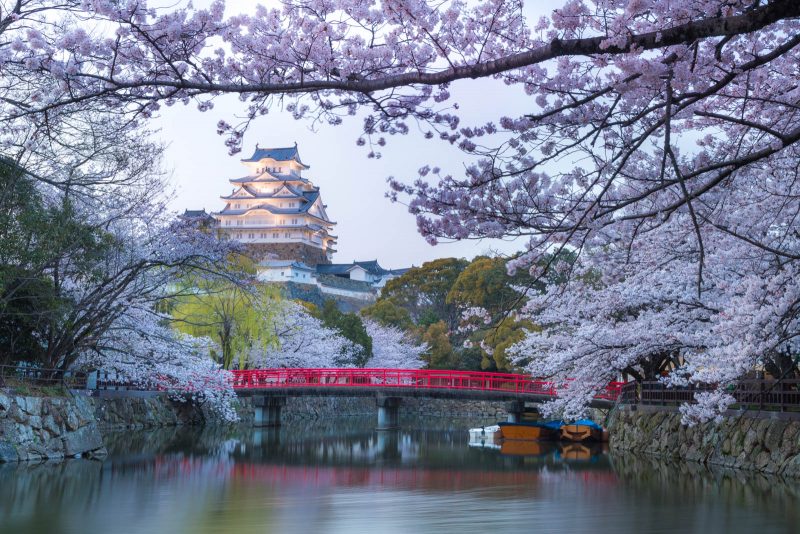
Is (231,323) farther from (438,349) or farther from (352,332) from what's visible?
(438,349)

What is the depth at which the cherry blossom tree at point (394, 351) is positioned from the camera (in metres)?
38.7

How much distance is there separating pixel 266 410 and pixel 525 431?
31.8ft

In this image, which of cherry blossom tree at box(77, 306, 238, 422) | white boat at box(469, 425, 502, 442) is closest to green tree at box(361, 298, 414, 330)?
white boat at box(469, 425, 502, 442)

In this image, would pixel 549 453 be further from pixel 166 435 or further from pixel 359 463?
pixel 166 435

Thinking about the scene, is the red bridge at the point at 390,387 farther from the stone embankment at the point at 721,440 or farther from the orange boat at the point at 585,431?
the stone embankment at the point at 721,440

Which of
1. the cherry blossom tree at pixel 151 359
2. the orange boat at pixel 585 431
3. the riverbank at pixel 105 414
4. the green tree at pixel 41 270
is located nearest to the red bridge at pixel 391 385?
the riverbank at pixel 105 414

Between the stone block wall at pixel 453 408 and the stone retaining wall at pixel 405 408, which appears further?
A: the stone block wall at pixel 453 408

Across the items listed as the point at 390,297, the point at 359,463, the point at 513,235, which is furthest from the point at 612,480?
the point at 390,297

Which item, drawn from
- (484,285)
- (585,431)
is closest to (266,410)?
(585,431)

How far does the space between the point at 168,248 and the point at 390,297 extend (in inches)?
1247

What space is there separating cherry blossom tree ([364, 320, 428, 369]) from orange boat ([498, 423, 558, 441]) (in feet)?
48.4

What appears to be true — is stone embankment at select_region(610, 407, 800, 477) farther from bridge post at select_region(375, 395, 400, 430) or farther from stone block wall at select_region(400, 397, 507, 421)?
stone block wall at select_region(400, 397, 507, 421)

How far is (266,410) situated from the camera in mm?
29328

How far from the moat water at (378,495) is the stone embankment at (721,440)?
0.40 m
